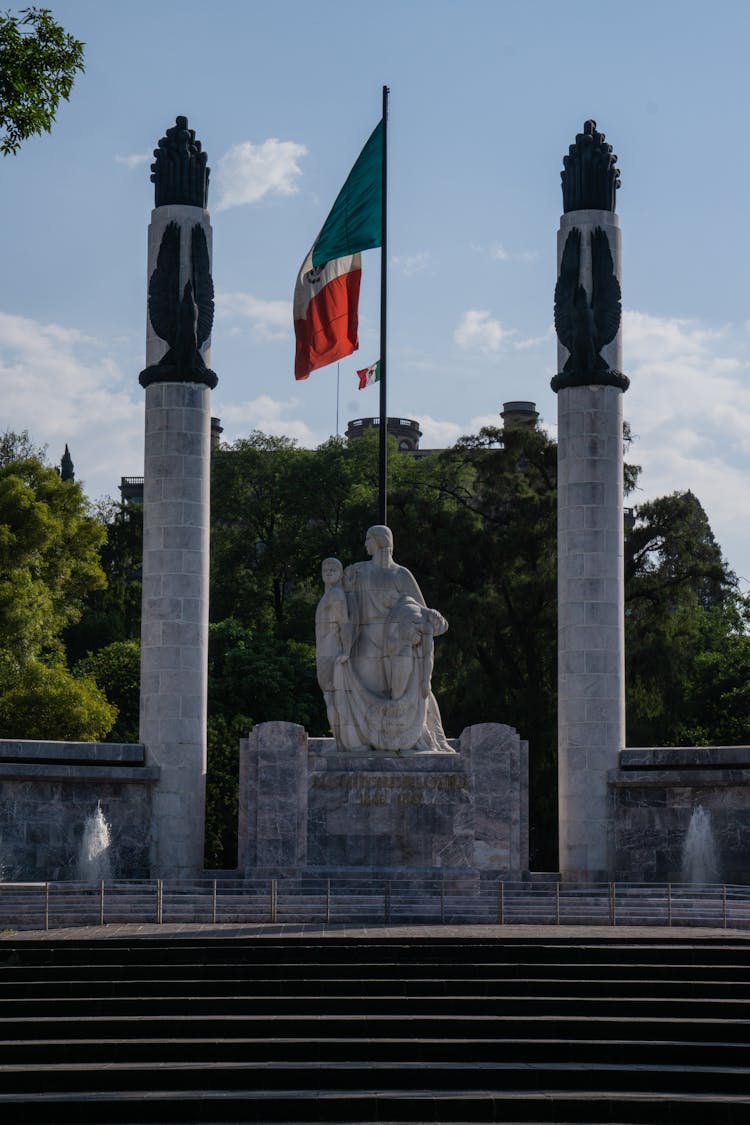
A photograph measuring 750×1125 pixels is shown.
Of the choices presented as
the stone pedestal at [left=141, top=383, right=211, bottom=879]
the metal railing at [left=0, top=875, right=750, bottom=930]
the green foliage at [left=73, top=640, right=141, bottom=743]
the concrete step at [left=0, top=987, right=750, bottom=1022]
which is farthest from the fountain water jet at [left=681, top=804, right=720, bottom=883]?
the green foliage at [left=73, top=640, right=141, bottom=743]

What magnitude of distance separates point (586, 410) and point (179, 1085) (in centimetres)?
1773

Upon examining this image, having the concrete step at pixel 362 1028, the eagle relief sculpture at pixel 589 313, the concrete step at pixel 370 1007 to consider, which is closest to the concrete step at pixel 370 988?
the concrete step at pixel 370 1007

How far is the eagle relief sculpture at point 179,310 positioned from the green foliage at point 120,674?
50.2 ft

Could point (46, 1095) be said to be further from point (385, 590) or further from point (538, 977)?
point (385, 590)

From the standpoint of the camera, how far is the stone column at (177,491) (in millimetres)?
28766

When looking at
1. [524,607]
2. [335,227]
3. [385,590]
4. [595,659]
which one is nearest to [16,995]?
[385,590]

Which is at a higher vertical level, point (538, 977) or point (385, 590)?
point (385, 590)

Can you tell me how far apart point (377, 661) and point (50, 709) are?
41.2 feet

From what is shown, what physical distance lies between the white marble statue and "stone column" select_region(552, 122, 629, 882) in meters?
2.65

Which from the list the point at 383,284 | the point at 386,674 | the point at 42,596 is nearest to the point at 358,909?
the point at 386,674

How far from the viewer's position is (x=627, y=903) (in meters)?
22.8

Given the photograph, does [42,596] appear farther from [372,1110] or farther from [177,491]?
[372,1110]

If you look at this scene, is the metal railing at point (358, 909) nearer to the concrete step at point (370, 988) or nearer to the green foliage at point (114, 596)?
the concrete step at point (370, 988)

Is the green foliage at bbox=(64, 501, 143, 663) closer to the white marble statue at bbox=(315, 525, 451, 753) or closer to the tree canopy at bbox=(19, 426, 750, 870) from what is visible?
the tree canopy at bbox=(19, 426, 750, 870)
